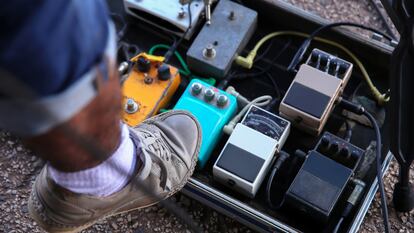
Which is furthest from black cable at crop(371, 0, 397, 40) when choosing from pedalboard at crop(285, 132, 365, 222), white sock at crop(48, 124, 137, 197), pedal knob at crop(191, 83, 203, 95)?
white sock at crop(48, 124, 137, 197)

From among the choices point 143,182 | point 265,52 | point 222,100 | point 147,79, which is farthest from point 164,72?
point 143,182

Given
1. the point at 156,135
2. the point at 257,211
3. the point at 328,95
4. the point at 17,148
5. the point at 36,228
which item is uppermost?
the point at 328,95

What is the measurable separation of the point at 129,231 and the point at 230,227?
0.26 meters

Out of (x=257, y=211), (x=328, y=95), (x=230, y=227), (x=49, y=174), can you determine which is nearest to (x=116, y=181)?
(x=49, y=174)

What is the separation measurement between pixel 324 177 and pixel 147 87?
509mm

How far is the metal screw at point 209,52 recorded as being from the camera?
5.05 ft

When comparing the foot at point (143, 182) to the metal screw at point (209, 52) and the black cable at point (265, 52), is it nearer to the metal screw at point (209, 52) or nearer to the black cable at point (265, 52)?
the metal screw at point (209, 52)

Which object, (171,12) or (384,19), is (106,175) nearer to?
(171,12)

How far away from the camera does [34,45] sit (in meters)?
0.68

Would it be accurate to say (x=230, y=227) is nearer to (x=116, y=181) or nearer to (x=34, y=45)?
(x=116, y=181)

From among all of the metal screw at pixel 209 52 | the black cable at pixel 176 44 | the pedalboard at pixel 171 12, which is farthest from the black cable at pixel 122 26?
the metal screw at pixel 209 52

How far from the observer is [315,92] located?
144 centimetres

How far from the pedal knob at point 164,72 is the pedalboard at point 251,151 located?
0.78 ft

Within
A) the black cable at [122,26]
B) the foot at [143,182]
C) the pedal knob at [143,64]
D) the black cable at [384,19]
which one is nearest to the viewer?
the foot at [143,182]
